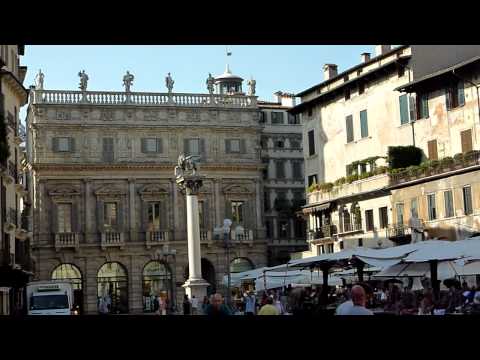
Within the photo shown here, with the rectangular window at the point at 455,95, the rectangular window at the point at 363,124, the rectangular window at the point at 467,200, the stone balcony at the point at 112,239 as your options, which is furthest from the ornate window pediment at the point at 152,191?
the rectangular window at the point at 467,200

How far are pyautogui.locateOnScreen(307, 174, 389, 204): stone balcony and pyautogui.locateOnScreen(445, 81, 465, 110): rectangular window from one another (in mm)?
4976

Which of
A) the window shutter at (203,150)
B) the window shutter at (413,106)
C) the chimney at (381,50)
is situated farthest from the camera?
the window shutter at (203,150)

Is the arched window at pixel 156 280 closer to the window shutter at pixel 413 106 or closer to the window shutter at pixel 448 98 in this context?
the window shutter at pixel 413 106

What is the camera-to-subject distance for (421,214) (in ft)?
135

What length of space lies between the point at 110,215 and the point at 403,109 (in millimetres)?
24540

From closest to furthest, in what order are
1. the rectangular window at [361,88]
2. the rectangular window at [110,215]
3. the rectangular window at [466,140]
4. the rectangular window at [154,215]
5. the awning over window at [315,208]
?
the rectangular window at [466,140] → the rectangular window at [361,88] → the awning over window at [315,208] → the rectangular window at [110,215] → the rectangular window at [154,215]

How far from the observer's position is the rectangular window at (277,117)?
71.4 meters

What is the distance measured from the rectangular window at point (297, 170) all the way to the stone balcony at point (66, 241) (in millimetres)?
18348

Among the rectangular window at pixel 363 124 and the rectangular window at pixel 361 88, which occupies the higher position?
the rectangular window at pixel 361 88

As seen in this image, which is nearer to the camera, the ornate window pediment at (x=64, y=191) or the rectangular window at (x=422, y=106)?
the rectangular window at (x=422, y=106)

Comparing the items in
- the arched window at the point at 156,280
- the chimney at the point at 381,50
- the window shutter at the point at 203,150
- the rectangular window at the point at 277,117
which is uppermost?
the rectangular window at the point at 277,117

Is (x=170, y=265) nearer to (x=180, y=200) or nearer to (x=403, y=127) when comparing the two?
(x=180, y=200)
